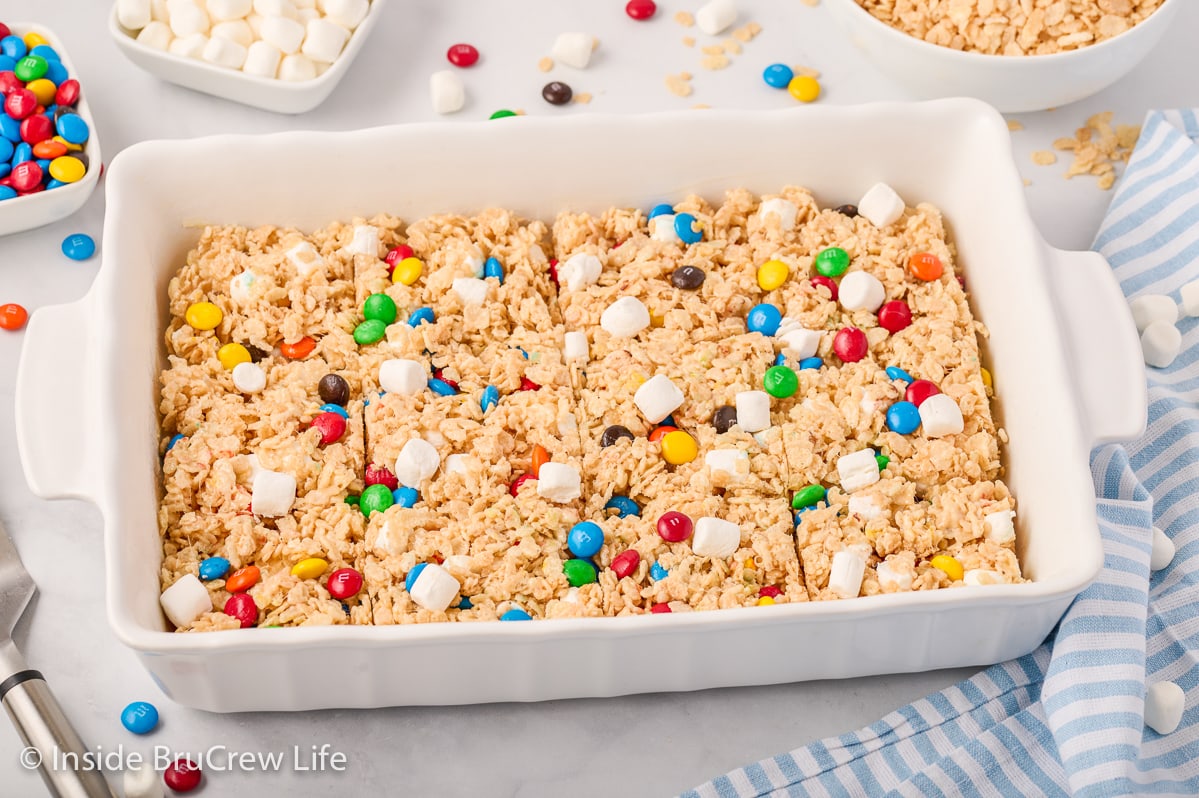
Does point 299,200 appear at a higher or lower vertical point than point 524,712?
higher

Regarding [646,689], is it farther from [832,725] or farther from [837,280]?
[837,280]

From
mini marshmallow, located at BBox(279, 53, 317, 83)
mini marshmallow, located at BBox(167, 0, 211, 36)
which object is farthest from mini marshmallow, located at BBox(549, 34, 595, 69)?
mini marshmallow, located at BBox(167, 0, 211, 36)

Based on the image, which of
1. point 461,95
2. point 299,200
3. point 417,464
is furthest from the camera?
point 461,95

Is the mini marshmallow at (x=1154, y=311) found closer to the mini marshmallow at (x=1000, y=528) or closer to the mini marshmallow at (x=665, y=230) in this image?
the mini marshmallow at (x=1000, y=528)

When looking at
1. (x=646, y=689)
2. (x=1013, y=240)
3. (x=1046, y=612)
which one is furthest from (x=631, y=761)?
(x=1013, y=240)

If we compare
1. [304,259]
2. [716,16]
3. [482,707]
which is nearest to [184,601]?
[482,707]

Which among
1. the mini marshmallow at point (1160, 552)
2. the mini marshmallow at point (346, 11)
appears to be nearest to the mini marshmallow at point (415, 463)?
the mini marshmallow at point (346, 11)

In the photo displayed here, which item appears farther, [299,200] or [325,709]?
[299,200]
